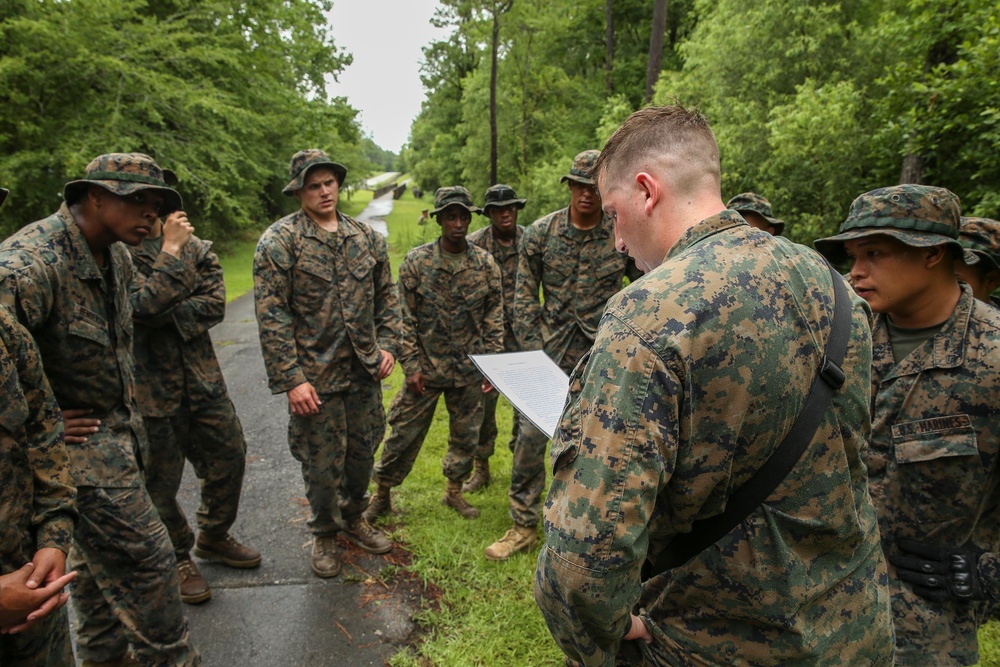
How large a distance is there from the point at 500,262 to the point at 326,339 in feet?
7.90

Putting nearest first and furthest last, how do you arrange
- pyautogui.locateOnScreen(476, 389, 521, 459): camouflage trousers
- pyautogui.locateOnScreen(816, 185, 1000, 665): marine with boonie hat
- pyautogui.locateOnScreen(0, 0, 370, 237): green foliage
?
pyautogui.locateOnScreen(816, 185, 1000, 665): marine with boonie hat
pyautogui.locateOnScreen(476, 389, 521, 459): camouflage trousers
pyautogui.locateOnScreen(0, 0, 370, 237): green foliage

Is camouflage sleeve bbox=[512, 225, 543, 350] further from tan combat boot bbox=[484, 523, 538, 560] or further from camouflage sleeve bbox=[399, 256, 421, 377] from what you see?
tan combat boot bbox=[484, 523, 538, 560]

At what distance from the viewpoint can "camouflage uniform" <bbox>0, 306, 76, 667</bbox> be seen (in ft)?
5.89

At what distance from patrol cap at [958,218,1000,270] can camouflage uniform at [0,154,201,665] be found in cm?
350

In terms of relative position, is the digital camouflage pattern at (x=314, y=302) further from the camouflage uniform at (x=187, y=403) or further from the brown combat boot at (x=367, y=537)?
the brown combat boot at (x=367, y=537)

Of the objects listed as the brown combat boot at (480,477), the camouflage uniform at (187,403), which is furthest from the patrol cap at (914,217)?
the brown combat boot at (480,477)

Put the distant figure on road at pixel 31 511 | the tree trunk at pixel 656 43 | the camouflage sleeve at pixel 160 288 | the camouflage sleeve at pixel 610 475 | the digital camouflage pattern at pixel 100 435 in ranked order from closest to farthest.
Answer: the camouflage sleeve at pixel 610 475
the distant figure on road at pixel 31 511
the digital camouflage pattern at pixel 100 435
the camouflage sleeve at pixel 160 288
the tree trunk at pixel 656 43

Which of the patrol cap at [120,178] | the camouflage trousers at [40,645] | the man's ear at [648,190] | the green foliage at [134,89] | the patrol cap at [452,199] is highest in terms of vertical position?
the green foliage at [134,89]

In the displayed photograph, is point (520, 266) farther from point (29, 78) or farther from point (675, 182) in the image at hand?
point (29, 78)

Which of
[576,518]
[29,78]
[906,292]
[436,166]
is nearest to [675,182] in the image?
[576,518]

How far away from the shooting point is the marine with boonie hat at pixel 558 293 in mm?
3854

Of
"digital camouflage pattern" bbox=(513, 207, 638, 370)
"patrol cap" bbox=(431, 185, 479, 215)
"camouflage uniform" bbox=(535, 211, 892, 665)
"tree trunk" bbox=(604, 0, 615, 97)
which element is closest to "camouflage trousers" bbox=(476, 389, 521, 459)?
"digital camouflage pattern" bbox=(513, 207, 638, 370)

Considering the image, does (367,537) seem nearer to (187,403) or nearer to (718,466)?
(187,403)

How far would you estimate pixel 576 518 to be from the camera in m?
1.23
